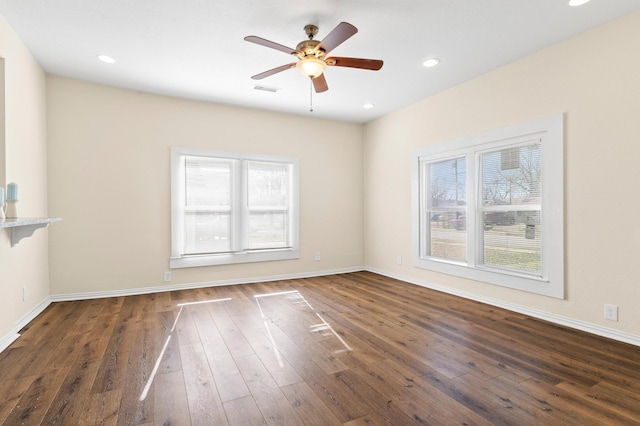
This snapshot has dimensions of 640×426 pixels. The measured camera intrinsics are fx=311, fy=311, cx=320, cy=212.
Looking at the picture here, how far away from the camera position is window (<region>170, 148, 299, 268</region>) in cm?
458

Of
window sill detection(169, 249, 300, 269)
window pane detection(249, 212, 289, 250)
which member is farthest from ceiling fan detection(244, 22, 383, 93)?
window sill detection(169, 249, 300, 269)

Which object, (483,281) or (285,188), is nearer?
(483,281)

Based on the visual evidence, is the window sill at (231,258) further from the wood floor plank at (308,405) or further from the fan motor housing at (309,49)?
the fan motor housing at (309,49)

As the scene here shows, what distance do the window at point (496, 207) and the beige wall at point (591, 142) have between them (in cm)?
12

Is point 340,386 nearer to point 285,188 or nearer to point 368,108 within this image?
point 285,188

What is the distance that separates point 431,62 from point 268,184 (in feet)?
9.85

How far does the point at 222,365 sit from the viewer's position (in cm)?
232

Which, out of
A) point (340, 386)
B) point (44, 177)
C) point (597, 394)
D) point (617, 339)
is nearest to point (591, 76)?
point (617, 339)

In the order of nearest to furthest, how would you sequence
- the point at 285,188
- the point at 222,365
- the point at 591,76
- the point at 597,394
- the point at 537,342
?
the point at 597,394 < the point at 222,365 < the point at 537,342 < the point at 591,76 < the point at 285,188

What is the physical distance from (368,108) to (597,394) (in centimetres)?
432

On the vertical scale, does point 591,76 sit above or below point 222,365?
above

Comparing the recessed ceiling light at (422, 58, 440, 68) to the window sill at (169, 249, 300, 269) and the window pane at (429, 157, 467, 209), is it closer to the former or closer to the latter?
the window pane at (429, 157, 467, 209)

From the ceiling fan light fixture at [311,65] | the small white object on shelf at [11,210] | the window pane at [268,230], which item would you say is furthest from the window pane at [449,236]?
the small white object on shelf at [11,210]

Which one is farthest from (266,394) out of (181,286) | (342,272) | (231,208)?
(342,272)
